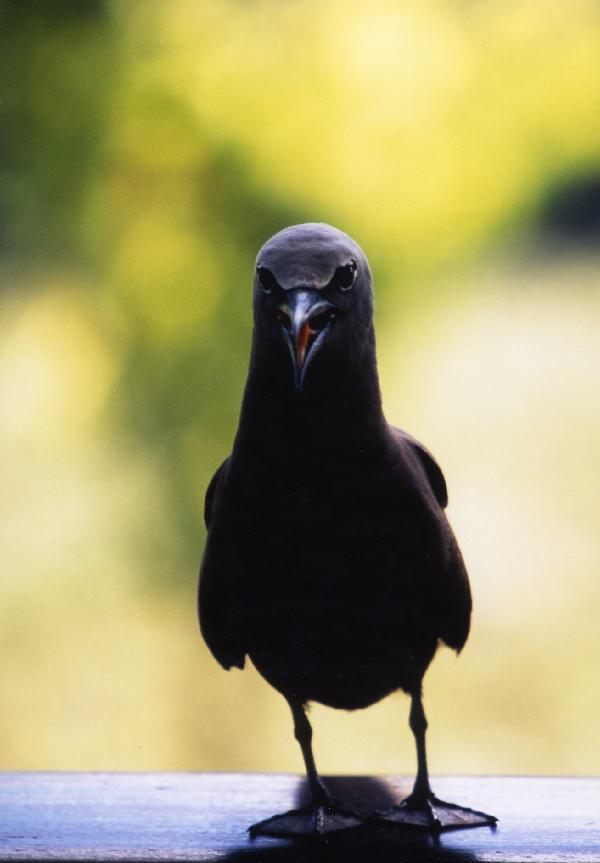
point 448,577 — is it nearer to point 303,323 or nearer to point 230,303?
point 303,323

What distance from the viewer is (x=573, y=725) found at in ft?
6.11

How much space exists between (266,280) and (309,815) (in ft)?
1.57

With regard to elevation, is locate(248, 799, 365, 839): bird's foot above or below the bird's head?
below

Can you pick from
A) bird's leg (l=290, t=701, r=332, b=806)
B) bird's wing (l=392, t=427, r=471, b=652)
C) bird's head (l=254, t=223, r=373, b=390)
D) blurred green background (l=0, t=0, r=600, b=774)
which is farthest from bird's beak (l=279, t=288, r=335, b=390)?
blurred green background (l=0, t=0, r=600, b=774)

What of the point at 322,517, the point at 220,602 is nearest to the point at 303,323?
the point at 322,517

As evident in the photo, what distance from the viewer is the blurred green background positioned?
5.78 feet

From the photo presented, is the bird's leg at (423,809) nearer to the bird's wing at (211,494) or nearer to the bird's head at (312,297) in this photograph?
the bird's wing at (211,494)

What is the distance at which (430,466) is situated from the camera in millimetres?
1109

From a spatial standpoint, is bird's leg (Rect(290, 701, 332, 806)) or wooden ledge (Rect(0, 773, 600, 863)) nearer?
wooden ledge (Rect(0, 773, 600, 863))

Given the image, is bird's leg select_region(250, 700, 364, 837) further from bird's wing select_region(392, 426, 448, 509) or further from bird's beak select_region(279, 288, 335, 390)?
bird's beak select_region(279, 288, 335, 390)

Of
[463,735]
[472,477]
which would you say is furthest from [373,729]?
[472,477]

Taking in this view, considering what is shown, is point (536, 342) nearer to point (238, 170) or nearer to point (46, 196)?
point (238, 170)

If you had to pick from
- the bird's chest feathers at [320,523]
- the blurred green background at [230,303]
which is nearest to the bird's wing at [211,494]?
the bird's chest feathers at [320,523]

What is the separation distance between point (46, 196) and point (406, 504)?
1048mm
